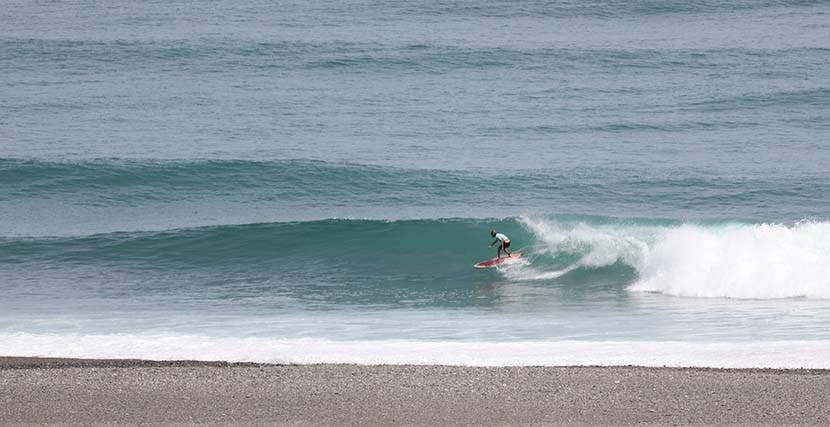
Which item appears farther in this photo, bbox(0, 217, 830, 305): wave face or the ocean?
bbox(0, 217, 830, 305): wave face

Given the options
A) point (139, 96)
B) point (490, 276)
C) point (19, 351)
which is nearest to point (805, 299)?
point (490, 276)

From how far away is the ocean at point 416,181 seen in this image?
14000 mm

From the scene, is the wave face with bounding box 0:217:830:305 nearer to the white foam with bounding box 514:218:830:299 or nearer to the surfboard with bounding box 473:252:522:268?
the white foam with bounding box 514:218:830:299

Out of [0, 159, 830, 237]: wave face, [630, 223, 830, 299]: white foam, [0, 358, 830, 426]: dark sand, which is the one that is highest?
[0, 159, 830, 237]: wave face

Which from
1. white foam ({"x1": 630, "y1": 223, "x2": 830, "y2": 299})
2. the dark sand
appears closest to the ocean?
white foam ({"x1": 630, "y1": 223, "x2": 830, "y2": 299})

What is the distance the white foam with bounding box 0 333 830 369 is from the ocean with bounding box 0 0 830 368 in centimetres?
6

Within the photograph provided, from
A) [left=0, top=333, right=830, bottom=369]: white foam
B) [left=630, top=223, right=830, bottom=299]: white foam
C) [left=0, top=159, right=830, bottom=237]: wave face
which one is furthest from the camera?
[left=0, top=159, right=830, bottom=237]: wave face

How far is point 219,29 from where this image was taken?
3831 centimetres

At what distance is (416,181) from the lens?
24.3m

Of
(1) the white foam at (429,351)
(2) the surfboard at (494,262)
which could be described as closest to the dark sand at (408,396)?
(1) the white foam at (429,351)

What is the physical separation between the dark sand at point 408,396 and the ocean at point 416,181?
945mm

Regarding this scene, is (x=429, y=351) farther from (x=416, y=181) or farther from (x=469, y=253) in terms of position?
(x=416, y=181)

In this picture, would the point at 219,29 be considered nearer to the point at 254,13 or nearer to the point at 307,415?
the point at 254,13

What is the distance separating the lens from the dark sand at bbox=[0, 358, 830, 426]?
9312 mm
